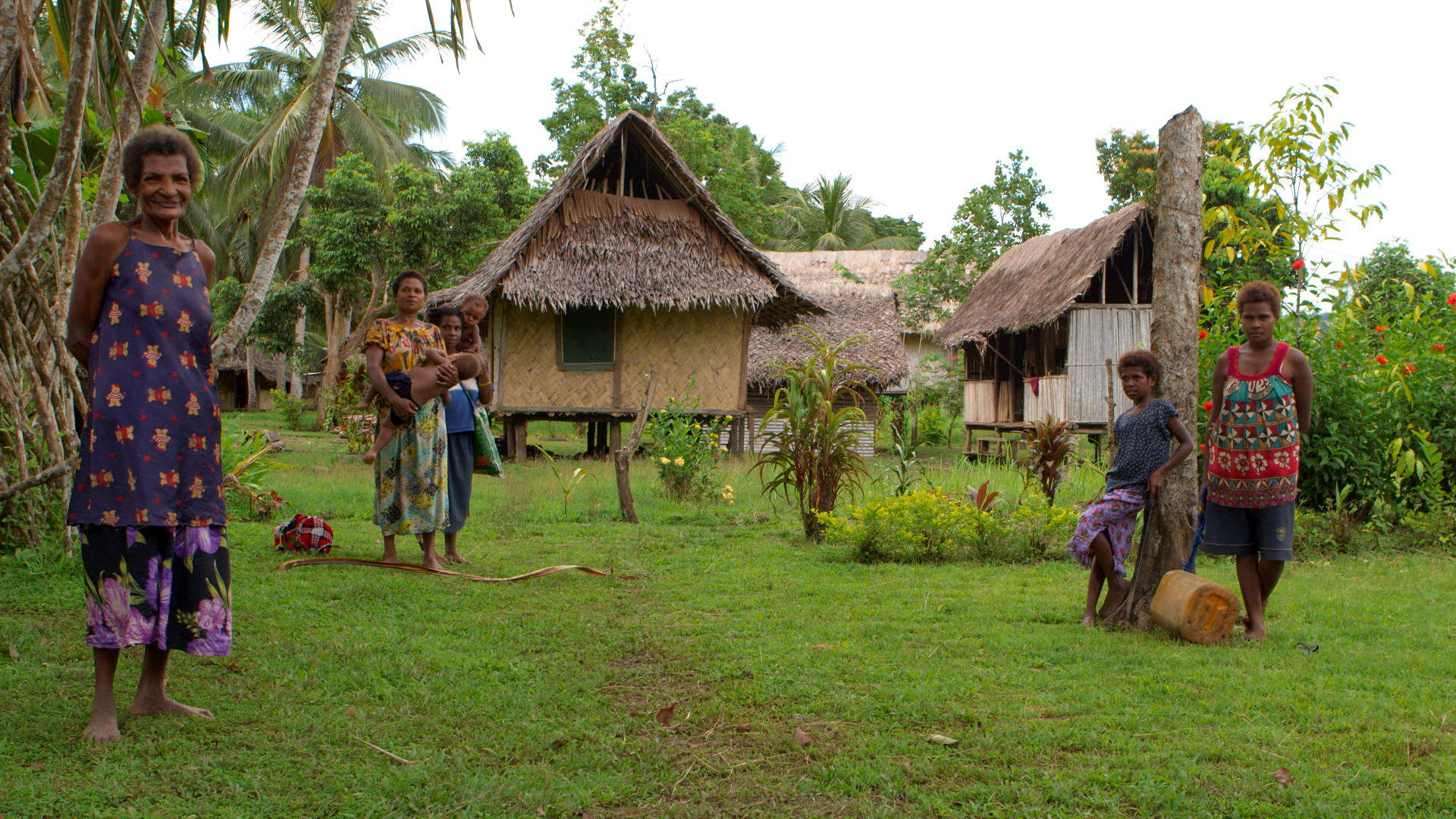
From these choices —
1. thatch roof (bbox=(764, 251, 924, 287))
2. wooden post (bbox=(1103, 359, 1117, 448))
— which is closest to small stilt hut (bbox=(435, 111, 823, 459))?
wooden post (bbox=(1103, 359, 1117, 448))

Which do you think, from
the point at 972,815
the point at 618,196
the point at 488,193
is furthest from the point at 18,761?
the point at 488,193

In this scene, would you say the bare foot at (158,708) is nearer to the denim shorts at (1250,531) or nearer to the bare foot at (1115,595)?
the bare foot at (1115,595)

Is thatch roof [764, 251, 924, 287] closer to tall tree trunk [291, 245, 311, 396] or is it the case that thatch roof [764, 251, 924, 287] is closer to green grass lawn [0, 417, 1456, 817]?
tall tree trunk [291, 245, 311, 396]

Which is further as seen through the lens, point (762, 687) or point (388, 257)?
point (388, 257)

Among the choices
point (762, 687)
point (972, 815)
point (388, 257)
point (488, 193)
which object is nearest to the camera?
point (972, 815)

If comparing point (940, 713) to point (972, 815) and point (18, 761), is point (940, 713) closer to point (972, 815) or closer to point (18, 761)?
point (972, 815)

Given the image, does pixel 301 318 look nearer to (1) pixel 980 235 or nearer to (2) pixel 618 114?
(2) pixel 618 114

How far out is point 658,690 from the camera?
11.7ft

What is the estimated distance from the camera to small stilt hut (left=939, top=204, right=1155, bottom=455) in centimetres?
1670

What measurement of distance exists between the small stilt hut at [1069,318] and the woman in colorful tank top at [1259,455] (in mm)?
11699

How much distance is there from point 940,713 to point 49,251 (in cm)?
440

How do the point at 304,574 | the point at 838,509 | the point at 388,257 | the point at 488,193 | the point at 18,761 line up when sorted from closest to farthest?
the point at 18,761 → the point at 304,574 → the point at 838,509 → the point at 488,193 → the point at 388,257

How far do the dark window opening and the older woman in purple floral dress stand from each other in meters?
12.2

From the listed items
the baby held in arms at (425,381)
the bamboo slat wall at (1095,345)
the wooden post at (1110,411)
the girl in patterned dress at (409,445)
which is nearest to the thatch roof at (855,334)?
the bamboo slat wall at (1095,345)
